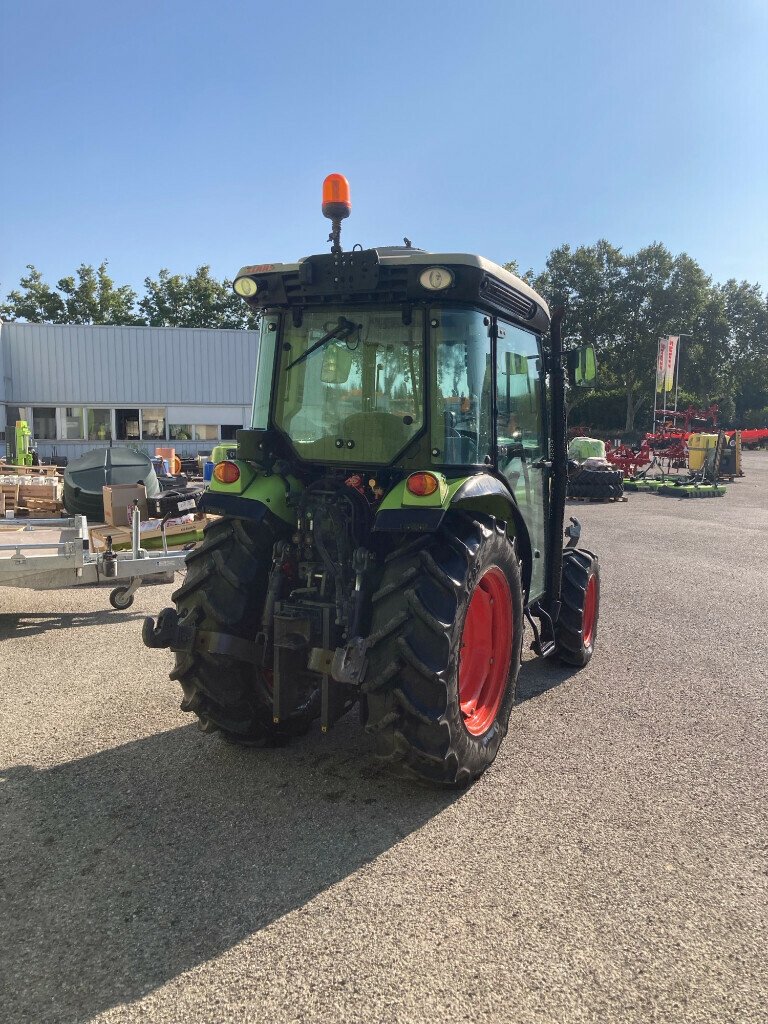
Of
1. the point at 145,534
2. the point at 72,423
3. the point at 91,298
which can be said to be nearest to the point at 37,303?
the point at 91,298

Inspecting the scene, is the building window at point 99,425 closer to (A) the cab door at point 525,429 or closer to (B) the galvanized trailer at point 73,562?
(B) the galvanized trailer at point 73,562

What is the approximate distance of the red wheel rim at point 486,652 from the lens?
3611mm

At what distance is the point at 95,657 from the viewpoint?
18.0 feet

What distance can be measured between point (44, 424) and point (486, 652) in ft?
77.6

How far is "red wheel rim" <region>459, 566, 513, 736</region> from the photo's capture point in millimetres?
3611

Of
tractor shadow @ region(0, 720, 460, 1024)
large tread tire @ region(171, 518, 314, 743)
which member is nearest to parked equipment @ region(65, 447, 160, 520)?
large tread tire @ region(171, 518, 314, 743)

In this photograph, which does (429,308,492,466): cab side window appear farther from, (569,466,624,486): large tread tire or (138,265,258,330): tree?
(138,265,258,330): tree

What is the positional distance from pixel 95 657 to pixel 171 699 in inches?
47.8

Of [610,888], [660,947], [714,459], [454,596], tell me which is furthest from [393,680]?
[714,459]

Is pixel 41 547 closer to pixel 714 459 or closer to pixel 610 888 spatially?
pixel 610 888

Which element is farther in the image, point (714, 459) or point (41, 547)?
point (714, 459)

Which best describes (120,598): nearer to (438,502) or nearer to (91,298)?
(438,502)

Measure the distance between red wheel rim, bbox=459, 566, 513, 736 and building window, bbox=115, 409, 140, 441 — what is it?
22.4 metres

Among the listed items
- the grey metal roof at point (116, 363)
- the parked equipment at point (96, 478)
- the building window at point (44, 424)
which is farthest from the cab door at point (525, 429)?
the building window at point (44, 424)
